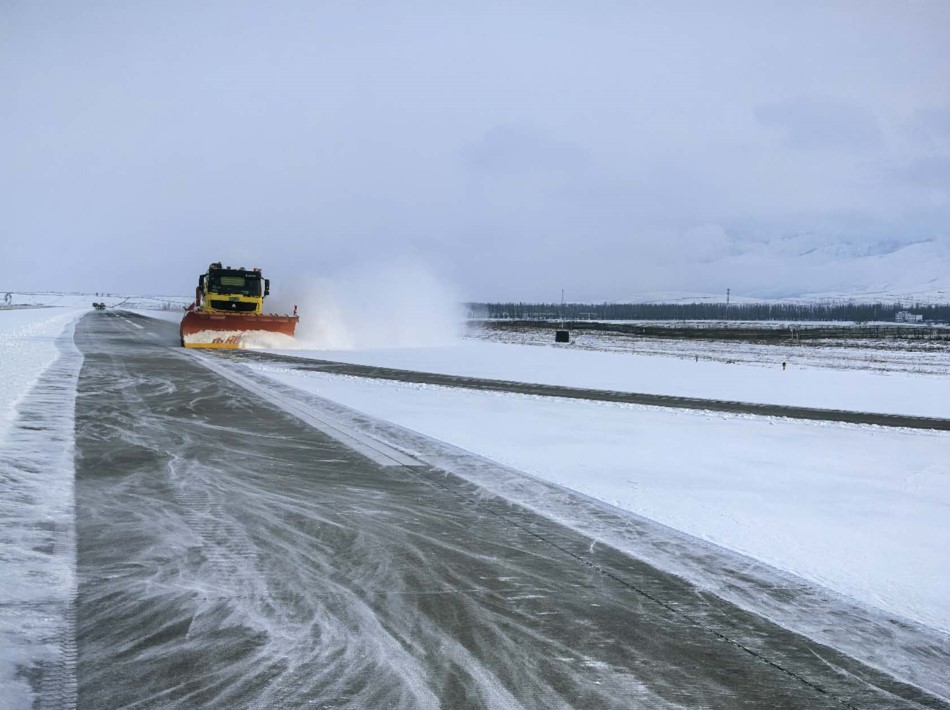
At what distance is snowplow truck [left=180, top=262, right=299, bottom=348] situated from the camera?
101ft

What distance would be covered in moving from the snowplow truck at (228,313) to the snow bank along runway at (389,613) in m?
23.3

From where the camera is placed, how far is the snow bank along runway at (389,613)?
3.63 meters

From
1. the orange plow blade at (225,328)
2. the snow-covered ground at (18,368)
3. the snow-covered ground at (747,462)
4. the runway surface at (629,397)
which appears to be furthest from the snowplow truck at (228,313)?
the snow-covered ground at (747,462)

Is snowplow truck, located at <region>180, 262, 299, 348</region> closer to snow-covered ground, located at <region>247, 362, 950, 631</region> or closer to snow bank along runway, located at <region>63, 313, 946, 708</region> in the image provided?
snow-covered ground, located at <region>247, 362, 950, 631</region>

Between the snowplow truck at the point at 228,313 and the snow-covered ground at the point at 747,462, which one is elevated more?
the snowplow truck at the point at 228,313

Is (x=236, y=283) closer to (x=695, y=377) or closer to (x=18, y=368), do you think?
(x=18, y=368)

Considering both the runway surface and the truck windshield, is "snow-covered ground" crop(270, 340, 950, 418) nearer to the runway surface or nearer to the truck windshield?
the runway surface

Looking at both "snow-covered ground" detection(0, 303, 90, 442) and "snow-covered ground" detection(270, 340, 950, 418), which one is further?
"snow-covered ground" detection(270, 340, 950, 418)

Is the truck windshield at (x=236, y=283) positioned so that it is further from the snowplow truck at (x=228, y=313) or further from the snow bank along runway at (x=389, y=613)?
the snow bank along runway at (x=389, y=613)

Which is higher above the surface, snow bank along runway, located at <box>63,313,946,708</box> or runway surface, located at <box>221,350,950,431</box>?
snow bank along runway, located at <box>63,313,946,708</box>


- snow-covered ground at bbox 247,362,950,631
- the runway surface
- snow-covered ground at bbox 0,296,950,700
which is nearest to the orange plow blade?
the runway surface

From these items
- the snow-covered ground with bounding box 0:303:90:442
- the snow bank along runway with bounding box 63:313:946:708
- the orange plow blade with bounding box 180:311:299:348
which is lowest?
the snow bank along runway with bounding box 63:313:946:708

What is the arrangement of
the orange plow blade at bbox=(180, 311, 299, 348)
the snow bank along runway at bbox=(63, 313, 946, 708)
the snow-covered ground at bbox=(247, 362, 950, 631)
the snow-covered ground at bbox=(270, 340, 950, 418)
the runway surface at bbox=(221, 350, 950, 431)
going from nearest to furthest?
1. the snow bank along runway at bbox=(63, 313, 946, 708)
2. the snow-covered ground at bbox=(247, 362, 950, 631)
3. the runway surface at bbox=(221, 350, 950, 431)
4. the snow-covered ground at bbox=(270, 340, 950, 418)
5. the orange plow blade at bbox=(180, 311, 299, 348)

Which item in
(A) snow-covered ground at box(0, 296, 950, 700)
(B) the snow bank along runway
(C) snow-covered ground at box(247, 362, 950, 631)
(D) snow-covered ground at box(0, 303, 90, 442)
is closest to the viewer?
(B) the snow bank along runway
